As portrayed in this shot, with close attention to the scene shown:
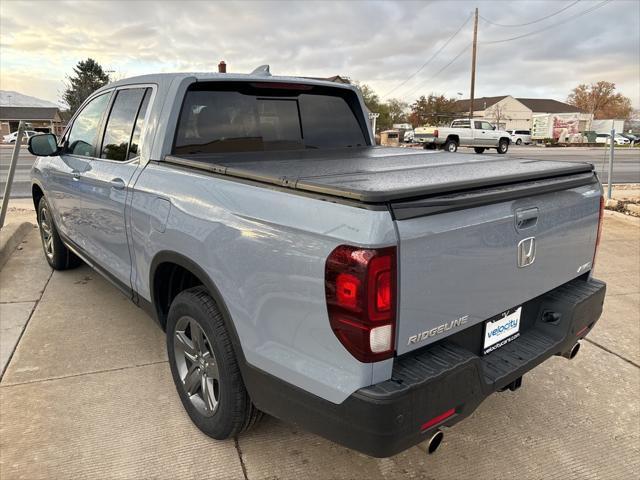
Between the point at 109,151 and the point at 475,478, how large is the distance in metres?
3.14

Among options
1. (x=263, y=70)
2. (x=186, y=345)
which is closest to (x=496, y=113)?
(x=263, y=70)

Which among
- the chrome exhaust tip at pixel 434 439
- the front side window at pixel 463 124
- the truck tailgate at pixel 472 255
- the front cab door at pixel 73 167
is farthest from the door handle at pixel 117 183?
the front side window at pixel 463 124

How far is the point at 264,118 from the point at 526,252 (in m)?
2.04

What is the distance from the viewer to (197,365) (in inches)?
105

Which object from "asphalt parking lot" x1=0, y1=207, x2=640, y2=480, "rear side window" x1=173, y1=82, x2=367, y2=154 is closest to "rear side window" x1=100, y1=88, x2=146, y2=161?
"rear side window" x1=173, y1=82, x2=367, y2=154

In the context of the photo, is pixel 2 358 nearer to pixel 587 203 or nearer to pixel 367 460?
pixel 367 460

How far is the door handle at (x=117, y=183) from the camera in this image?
318 centimetres

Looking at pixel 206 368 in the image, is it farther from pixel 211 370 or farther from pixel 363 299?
pixel 363 299

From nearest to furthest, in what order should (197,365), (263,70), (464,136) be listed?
(197,365) → (263,70) → (464,136)

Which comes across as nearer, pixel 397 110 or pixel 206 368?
pixel 206 368

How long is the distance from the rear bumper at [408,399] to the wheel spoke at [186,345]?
0.65m

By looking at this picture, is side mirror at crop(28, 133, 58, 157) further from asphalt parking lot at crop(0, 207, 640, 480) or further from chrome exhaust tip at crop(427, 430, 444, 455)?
chrome exhaust tip at crop(427, 430, 444, 455)

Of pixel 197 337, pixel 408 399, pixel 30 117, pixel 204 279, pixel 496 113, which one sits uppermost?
pixel 496 113

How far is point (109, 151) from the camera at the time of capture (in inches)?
143
